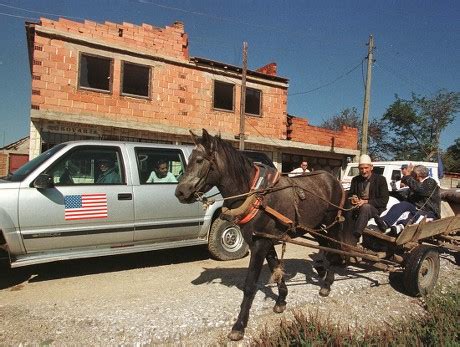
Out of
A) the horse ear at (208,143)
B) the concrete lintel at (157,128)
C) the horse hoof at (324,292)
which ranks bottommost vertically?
the horse hoof at (324,292)

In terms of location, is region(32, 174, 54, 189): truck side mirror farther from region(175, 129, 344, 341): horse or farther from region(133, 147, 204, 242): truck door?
region(175, 129, 344, 341): horse

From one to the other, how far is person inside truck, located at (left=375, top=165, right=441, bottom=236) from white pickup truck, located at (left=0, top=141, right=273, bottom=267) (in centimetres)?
267

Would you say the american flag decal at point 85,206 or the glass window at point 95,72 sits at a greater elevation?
the glass window at point 95,72

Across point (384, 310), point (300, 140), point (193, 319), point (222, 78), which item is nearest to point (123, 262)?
point (193, 319)

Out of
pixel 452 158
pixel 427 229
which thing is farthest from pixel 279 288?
pixel 452 158

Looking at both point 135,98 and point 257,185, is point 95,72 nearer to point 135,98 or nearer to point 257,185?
point 135,98

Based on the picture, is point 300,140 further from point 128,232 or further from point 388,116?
point 388,116

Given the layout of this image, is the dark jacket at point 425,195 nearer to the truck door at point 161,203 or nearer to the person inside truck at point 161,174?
the truck door at point 161,203

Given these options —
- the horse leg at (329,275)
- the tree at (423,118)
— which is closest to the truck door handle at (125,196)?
the horse leg at (329,275)

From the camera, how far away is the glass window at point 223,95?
16.2 metres

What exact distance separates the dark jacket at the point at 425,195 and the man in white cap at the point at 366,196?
2.63 feet

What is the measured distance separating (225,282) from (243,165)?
1980 millimetres

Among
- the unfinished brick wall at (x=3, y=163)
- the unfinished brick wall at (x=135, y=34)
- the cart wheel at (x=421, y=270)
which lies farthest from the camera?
the unfinished brick wall at (x=3, y=163)

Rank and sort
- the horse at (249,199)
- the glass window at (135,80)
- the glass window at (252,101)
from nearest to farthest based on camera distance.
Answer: the horse at (249,199) < the glass window at (135,80) < the glass window at (252,101)
